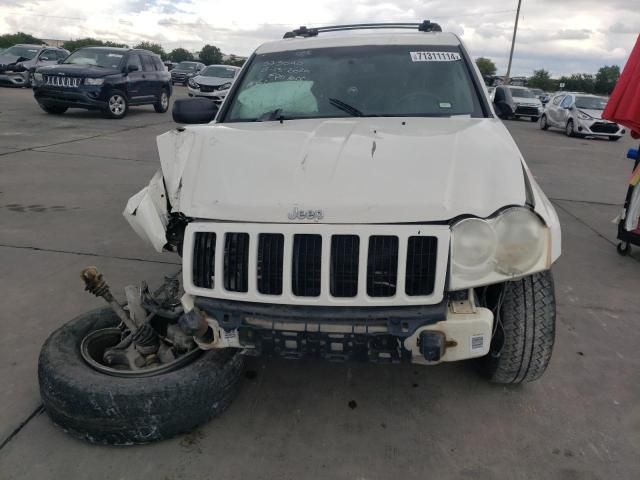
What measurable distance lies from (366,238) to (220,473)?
1177 millimetres

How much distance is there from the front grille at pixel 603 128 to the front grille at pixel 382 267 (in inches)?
708

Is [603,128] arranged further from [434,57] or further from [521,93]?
[434,57]

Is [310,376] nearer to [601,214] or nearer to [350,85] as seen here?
[350,85]

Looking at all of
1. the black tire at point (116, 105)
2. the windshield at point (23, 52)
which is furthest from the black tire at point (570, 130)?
the windshield at point (23, 52)

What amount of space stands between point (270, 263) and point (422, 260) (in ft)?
2.08

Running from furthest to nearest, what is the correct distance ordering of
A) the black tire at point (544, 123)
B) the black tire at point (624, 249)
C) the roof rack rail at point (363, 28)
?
the black tire at point (544, 123) → the black tire at point (624, 249) → the roof rack rail at point (363, 28)

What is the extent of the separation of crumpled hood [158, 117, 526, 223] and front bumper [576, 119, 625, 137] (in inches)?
668

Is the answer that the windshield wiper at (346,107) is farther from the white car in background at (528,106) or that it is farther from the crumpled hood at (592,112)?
the white car in background at (528,106)

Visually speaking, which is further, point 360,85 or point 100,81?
point 100,81

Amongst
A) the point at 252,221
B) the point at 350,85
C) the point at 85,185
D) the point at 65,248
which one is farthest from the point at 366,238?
the point at 85,185

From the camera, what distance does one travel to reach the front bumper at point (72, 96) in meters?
13.1

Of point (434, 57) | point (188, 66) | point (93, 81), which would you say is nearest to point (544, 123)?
point (93, 81)

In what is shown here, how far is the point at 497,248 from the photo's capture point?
2.21 meters

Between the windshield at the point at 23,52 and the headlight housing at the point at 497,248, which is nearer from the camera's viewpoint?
the headlight housing at the point at 497,248
